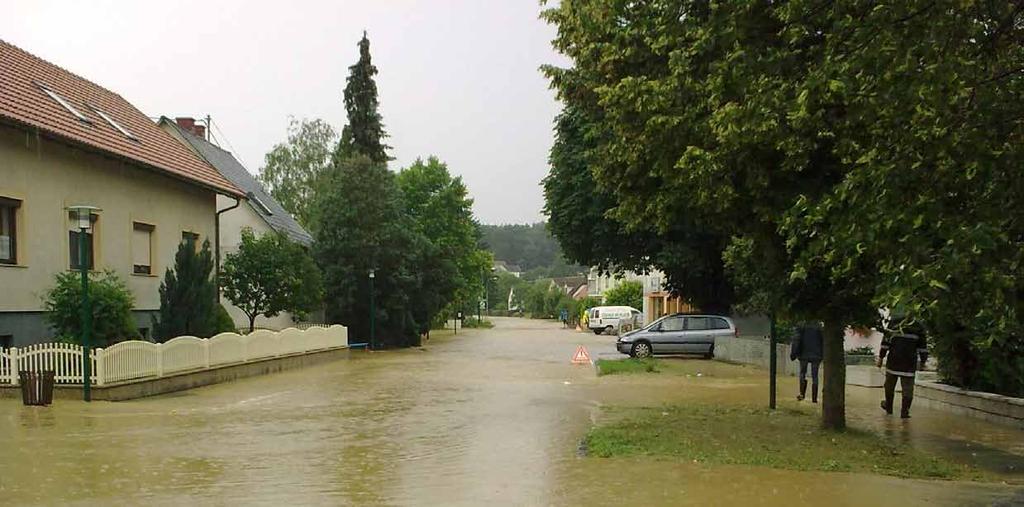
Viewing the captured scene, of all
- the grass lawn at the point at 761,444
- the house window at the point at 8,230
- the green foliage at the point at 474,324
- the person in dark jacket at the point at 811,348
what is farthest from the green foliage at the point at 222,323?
the green foliage at the point at 474,324

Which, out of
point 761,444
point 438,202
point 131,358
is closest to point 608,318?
point 438,202

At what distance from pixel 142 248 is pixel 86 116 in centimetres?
371

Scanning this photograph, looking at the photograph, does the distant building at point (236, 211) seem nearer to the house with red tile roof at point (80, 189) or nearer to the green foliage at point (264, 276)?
the green foliage at point (264, 276)

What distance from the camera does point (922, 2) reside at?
21.9ft

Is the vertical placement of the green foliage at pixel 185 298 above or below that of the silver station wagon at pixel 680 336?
above

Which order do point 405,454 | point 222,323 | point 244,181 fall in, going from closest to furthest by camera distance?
point 405,454 → point 222,323 → point 244,181

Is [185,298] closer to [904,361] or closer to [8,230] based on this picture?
[8,230]

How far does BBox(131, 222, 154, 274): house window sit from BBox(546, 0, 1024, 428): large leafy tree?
50.1 feet

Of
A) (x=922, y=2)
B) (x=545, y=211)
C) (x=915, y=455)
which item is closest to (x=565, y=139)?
(x=545, y=211)

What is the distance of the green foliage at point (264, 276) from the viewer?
97.3 feet

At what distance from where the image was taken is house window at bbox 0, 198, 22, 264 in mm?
18031

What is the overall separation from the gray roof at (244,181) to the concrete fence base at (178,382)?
13069 millimetres

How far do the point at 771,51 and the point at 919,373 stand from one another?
10.6 m

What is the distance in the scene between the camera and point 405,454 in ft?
34.9
